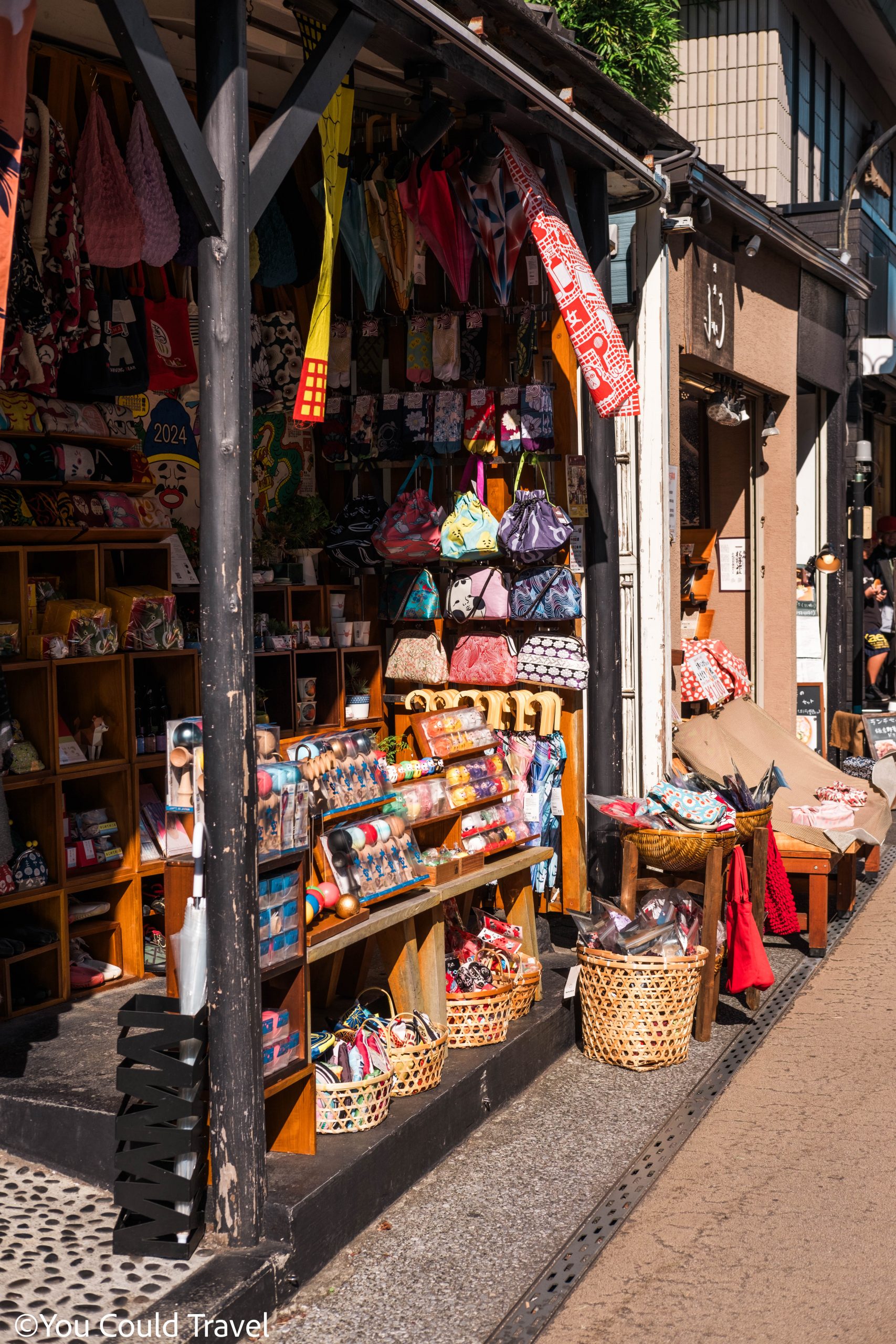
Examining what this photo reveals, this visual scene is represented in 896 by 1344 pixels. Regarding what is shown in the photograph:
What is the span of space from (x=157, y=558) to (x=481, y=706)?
1.86 meters

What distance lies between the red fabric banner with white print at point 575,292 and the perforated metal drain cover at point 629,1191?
9.14ft

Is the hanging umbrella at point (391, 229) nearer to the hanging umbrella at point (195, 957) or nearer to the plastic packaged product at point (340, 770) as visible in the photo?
the plastic packaged product at point (340, 770)

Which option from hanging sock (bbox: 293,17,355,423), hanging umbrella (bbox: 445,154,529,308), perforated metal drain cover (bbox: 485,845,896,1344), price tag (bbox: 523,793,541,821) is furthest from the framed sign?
perforated metal drain cover (bbox: 485,845,896,1344)

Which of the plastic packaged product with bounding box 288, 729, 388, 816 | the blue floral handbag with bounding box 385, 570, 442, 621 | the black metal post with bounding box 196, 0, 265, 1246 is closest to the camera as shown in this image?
the black metal post with bounding box 196, 0, 265, 1246

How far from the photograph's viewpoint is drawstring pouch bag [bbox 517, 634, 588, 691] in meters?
6.14

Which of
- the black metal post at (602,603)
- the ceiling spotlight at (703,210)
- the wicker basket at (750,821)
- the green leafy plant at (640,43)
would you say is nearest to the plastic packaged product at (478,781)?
the black metal post at (602,603)

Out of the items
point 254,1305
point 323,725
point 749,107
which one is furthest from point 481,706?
point 749,107

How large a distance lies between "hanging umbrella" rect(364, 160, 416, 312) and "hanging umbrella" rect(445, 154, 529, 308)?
27 centimetres

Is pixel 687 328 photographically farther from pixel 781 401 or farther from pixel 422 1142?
pixel 422 1142

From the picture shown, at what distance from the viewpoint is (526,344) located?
628cm

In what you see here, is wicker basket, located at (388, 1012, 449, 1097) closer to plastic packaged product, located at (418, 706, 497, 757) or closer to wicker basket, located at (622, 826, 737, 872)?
plastic packaged product, located at (418, 706, 497, 757)

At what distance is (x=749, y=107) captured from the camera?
14602 mm

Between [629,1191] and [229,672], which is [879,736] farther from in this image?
[229,672]

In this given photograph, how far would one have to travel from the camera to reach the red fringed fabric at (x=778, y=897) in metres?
6.43
